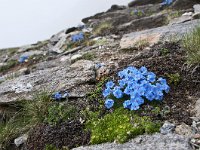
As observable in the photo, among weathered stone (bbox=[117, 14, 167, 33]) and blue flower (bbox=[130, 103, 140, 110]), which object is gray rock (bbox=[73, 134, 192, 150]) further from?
weathered stone (bbox=[117, 14, 167, 33])

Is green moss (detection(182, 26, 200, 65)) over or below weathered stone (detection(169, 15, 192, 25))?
over

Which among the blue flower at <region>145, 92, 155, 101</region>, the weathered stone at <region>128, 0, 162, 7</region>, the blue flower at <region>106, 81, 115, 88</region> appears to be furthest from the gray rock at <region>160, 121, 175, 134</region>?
the weathered stone at <region>128, 0, 162, 7</region>

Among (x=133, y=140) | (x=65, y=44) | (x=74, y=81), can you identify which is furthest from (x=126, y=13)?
(x=133, y=140)

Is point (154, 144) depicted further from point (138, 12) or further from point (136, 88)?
point (138, 12)

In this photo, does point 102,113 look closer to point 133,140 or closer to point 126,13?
point 133,140

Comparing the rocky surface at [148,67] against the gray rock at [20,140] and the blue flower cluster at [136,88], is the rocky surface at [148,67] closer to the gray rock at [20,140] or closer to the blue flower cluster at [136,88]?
the gray rock at [20,140]
